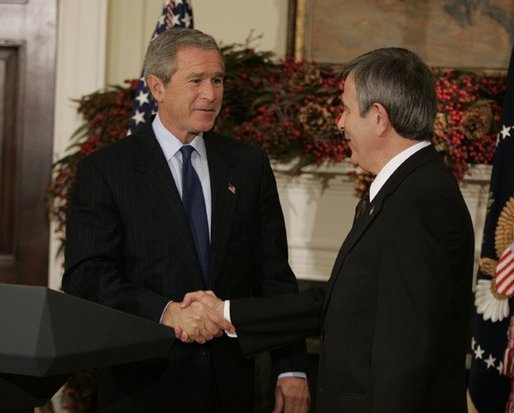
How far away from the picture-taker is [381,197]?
2234 mm

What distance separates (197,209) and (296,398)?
2.13 ft

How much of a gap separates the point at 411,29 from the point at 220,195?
213 centimetres

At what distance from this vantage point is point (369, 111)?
89.7 inches

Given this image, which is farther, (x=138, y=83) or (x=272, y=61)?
(x=272, y=61)

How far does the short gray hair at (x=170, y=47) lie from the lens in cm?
287

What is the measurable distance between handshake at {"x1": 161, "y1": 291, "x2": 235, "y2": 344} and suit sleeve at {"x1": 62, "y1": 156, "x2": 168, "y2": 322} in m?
0.05

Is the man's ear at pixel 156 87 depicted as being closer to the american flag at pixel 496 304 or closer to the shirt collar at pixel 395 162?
the shirt collar at pixel 395 162


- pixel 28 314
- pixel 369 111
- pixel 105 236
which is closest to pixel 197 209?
pixel 105 236

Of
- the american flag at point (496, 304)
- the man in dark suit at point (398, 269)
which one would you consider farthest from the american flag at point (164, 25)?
the man in dark suit at point (398, 269)

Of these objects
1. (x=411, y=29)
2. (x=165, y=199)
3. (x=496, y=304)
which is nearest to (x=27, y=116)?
(x=411, y=29)

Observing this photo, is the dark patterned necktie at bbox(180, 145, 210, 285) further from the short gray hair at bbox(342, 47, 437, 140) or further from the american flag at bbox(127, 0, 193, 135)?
the american flag at bbox(127, 0, 193, 135)

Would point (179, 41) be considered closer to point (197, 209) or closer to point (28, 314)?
point (197, 209)

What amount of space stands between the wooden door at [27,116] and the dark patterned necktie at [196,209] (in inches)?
85.1

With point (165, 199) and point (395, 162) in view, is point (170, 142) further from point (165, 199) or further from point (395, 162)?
point (395, 162)
